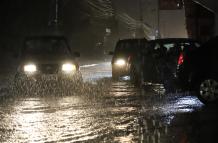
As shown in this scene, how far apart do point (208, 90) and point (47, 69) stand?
228 inches

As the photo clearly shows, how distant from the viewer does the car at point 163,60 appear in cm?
1543

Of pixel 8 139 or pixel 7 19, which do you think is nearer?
pixel 8 139

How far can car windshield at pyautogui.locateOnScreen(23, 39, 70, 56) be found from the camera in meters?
17.8

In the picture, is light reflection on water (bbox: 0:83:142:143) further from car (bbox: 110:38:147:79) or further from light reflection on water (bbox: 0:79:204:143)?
car (bbox: 110:38:147:79)

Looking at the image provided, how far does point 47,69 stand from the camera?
1666 centimetres

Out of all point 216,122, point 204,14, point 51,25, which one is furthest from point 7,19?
point 216,122

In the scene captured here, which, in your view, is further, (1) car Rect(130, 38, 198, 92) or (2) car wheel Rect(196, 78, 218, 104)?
(1) car Rect(130, 38, 198, 92)

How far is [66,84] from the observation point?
685 inches

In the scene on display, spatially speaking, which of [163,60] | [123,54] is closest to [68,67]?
[163,60]

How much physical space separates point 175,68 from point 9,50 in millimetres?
19937

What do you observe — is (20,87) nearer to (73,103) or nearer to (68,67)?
(68,67)

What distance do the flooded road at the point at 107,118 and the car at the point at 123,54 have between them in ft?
17.0

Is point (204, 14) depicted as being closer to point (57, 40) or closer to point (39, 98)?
point (57, 40)

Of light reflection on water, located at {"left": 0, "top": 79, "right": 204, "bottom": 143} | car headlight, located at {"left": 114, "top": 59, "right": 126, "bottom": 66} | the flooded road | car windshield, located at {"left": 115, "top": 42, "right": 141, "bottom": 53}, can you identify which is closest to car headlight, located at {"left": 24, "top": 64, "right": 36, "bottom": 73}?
the flooded road
